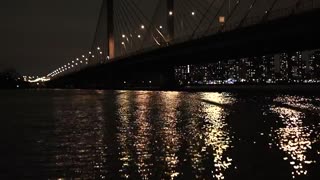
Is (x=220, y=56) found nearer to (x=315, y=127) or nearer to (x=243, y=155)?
(x=315, y=127)

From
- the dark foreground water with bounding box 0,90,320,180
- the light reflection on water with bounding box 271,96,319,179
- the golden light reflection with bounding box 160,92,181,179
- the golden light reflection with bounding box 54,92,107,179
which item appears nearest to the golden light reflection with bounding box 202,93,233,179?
the dark foreground water with bounding box 0,90,320,180

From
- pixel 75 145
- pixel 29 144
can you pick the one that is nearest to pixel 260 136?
pixel 75 145

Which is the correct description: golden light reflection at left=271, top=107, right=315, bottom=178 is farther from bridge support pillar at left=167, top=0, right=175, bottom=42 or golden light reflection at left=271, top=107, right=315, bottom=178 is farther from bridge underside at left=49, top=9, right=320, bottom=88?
bridge support pillar at left=167, top=0, right=175, bottom=42

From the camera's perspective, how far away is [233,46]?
193 ft

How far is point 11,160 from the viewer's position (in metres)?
13.6

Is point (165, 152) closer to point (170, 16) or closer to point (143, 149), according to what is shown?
point (143, 149)

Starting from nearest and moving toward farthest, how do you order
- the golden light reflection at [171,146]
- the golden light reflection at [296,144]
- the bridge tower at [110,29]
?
1. the golden light reflection at [171,146]
2. the golden light reflection at [296,144]
3. the bridge tower at [110,29]

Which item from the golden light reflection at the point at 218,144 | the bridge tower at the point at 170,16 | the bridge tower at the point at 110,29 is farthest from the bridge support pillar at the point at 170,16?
the golden light reflection at the point at 218,144

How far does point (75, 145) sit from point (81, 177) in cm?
529

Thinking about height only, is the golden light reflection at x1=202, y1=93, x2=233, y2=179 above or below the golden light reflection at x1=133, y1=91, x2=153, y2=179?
above

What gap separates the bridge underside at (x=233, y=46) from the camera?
155 ft

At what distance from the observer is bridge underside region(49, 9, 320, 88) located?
47.1 meters

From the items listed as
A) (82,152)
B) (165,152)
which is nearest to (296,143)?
(165,152)

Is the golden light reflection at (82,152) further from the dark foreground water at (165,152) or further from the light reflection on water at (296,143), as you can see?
the light reflection on water at (296,143)
